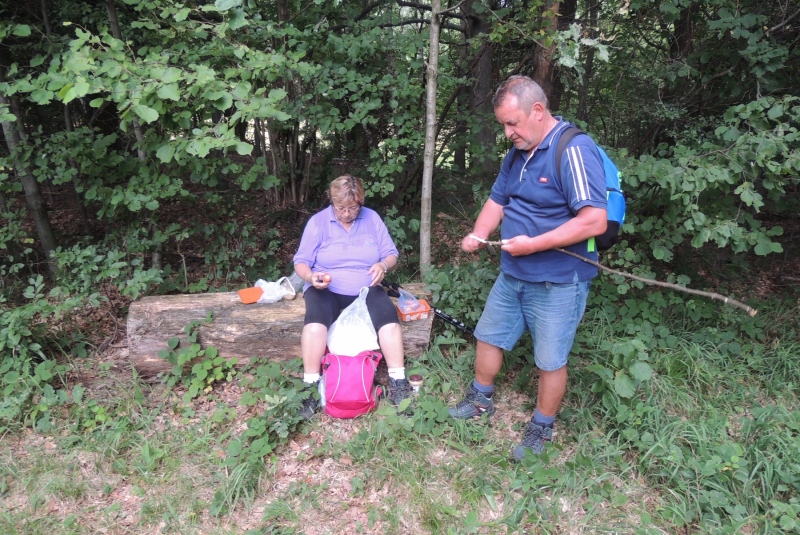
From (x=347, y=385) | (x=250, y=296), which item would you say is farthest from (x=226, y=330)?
(x=347, y=385)

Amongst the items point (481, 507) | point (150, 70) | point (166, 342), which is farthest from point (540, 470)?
point (150, 70)

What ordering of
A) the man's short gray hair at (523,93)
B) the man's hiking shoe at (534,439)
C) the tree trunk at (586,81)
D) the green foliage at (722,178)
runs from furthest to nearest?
the tree trunk at (586,81)
the green foliage at (722,178)
the man's hiking shoe at (534,439)
the man's short gray hair at (523,93)

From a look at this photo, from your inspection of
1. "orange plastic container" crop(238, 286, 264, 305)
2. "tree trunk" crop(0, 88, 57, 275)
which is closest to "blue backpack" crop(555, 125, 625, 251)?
"orange plastic container" crop(238, 286, 264, 305)

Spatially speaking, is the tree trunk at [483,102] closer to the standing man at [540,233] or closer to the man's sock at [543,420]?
the standing man at [540,233]

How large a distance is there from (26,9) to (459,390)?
15.5 feet

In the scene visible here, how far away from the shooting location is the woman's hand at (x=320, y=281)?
3184 millimetres

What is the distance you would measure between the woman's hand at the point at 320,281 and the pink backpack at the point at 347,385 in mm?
453

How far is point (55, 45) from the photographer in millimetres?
3736

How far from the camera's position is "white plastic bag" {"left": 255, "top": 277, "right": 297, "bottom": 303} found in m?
3.60

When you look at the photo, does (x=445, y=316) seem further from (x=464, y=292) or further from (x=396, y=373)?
(x=396, y=373)

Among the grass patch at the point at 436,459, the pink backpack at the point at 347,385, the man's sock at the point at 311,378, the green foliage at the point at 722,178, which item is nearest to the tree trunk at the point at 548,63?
the green foliage at the point at 722,178

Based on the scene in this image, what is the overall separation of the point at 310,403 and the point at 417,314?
3.23ft

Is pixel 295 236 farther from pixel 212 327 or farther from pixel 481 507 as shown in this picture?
pixel 481 507

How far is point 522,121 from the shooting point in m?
2.29
